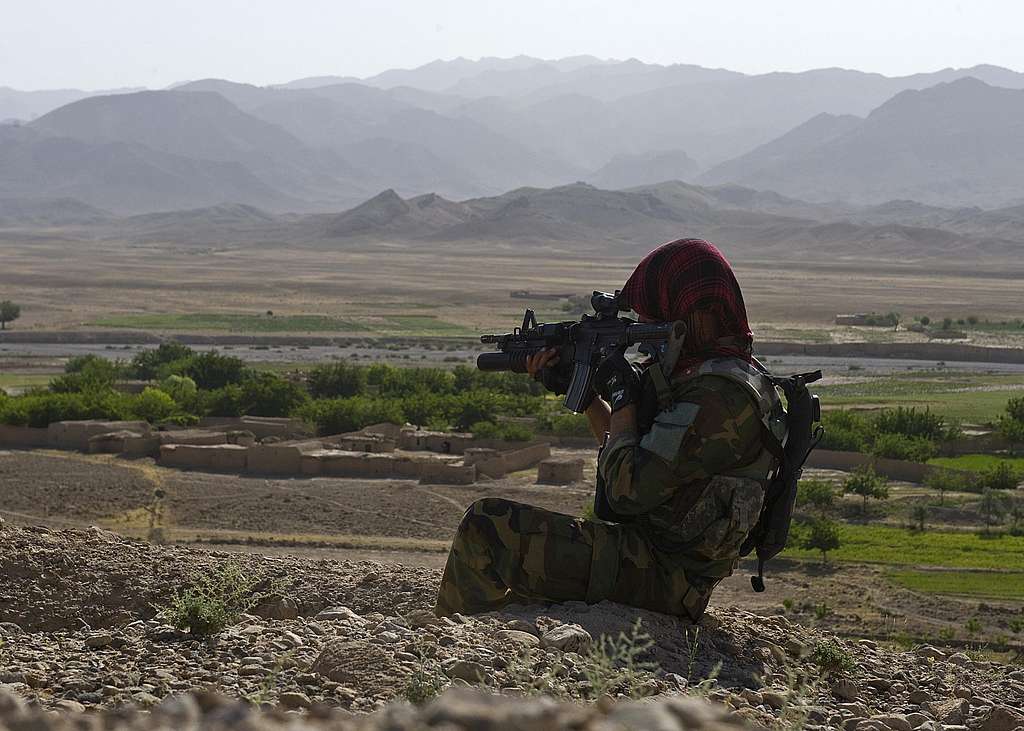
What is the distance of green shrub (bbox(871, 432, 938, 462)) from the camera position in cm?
2408

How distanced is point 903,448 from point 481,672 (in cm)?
2136

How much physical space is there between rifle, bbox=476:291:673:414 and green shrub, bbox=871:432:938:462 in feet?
65.1

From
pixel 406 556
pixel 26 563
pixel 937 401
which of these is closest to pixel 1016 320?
pixel 937 401

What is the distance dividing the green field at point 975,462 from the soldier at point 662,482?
2049 centimetres

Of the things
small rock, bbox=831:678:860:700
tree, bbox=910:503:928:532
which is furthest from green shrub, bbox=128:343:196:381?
small rock, bbox=831:678:860:700

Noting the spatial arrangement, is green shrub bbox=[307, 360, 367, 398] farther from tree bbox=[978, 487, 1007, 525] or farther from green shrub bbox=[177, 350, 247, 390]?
tree bbox=[978, 487, 1007, 525]

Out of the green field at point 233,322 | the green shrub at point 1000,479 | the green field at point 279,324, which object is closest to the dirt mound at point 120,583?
the green shrub at point 1000,479

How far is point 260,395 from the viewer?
28688 millimetres

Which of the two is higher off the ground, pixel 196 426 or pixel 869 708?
pixel 869 708

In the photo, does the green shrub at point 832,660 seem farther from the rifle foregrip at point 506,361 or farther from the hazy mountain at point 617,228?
the hazy mountain at point 617,228

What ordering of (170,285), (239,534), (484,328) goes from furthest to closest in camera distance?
(170,285)
(484,328)
(239,534)

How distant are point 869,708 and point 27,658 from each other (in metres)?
3.07

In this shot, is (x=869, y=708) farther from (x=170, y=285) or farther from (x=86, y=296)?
(x=170, y=285)

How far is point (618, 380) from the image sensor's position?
4820mm
